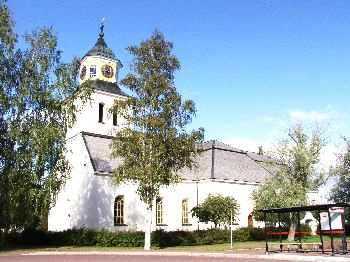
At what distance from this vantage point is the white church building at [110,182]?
38906 millimetres

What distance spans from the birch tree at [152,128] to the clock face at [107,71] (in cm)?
1362

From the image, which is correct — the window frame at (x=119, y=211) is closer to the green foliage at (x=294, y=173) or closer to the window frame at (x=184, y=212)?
the window frame at (x=184, y=212)

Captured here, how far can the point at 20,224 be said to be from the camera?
3106 centimetres

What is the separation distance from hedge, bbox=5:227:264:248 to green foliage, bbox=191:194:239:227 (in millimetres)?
1385

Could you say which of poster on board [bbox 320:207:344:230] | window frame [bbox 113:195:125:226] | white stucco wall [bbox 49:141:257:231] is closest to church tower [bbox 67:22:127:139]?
white stucco wall [bbox 49:141:257:231]

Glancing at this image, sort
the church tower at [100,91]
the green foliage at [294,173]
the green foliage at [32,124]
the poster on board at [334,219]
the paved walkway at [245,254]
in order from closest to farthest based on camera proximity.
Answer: the paved walkway at [245,254] → the poster on board at [334,219] → the green foliage at [32,124] → the green foliage at [294,173] → the church tower at [100,91]

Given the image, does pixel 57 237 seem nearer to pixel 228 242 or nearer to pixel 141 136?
pixel 141 136

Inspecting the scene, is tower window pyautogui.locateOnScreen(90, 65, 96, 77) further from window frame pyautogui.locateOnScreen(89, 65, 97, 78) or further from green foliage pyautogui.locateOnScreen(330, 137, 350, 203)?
green foliage pyautogui.locateOnScreen(330, 137, 350, 203)

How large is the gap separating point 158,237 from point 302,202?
14111mm

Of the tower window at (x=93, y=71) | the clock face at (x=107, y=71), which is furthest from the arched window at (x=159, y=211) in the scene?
the tower window at (x=93, y=71)

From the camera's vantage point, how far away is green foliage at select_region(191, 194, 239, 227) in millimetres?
38938

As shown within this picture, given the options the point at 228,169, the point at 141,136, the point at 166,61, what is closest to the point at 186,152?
the point at 141,136

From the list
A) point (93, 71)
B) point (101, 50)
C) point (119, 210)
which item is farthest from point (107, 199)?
point (101, 50)

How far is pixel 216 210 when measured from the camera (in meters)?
38.8
